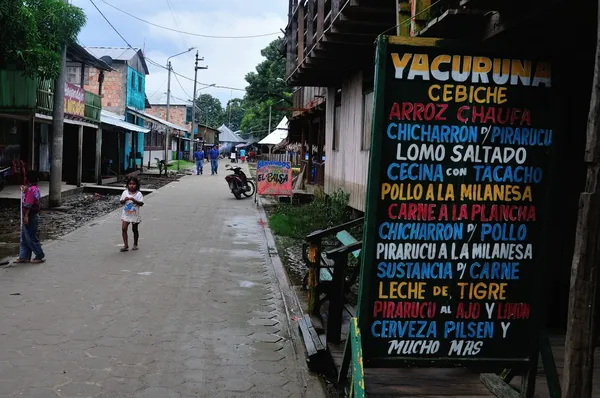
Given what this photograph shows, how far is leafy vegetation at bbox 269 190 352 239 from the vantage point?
12.7 meters

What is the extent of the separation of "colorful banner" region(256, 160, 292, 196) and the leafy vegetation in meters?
1.00

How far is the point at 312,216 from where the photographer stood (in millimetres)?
14719

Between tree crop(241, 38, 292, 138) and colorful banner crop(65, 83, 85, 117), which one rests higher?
tree crop(241, 38, 292, 138)

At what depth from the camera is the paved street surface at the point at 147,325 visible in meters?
4.60

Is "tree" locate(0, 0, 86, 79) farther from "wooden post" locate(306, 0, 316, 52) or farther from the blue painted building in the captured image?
the blue painted building

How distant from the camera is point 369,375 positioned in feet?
15.3

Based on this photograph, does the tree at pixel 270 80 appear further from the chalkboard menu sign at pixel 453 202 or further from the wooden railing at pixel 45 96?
the chalkboard menu sign at pixel 453 202

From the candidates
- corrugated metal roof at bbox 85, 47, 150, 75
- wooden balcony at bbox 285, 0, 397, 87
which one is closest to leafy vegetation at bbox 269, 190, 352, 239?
wooden balcony at bbox 285, 0, 397, 87

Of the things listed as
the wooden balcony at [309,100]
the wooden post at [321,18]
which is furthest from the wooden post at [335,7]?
the wooden balcony at [309,100]

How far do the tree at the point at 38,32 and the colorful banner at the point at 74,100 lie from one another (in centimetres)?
402

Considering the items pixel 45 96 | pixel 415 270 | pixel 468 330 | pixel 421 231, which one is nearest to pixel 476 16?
pixel 421 231

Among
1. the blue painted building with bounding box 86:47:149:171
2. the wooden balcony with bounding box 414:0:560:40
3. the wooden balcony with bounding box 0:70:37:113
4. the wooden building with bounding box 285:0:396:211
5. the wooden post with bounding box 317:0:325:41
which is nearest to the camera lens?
the wooden balcony with bounding box 414:0:560:40

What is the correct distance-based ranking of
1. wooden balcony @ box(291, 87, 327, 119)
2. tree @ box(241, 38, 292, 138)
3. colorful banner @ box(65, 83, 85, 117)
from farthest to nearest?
tree @ box(241, 38, 292, 138)
colorful banner @ box(65, 83, 85, 117)
wooden balcony @ box(291, 87, 327, 119)

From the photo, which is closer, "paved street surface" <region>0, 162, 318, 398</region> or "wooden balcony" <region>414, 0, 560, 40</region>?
"wooden balcony" <region>414, 0, 560, 40</region>
